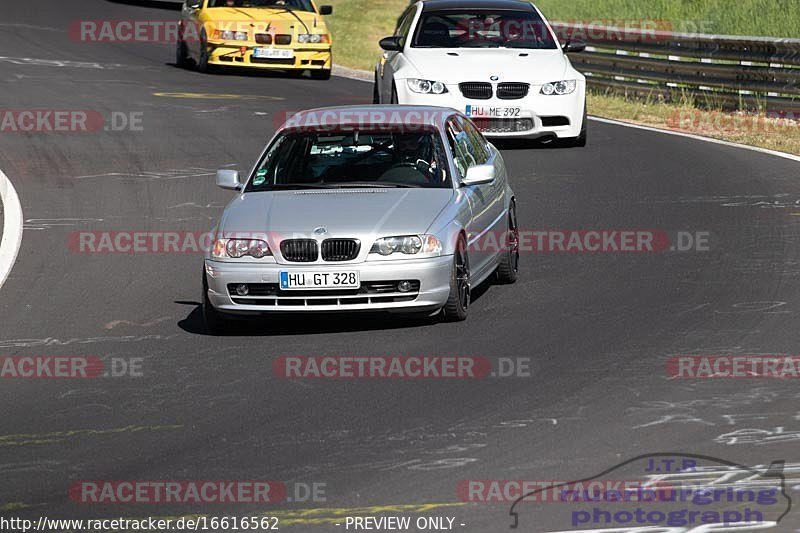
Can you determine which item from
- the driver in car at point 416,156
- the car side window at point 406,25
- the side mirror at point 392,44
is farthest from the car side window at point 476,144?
the car side window at point 406,25

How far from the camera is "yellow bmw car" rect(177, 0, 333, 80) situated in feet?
92.1

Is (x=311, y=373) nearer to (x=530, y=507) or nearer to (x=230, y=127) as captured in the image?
(x=530, y=507)

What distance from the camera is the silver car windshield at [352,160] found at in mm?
11633

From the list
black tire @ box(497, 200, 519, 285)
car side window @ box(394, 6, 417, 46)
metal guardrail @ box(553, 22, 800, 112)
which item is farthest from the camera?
metal guardrail @ box(553, 22, 800, 112)

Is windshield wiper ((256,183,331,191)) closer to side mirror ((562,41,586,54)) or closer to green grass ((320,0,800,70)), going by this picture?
side mirror ((562,41,586,54))

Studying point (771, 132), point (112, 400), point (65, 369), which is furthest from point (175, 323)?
point (771, 132)

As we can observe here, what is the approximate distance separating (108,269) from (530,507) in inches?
287

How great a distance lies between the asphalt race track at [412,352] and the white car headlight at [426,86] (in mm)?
1425

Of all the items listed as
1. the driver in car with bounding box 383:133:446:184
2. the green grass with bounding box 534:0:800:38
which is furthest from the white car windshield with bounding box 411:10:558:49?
the green grass with bounding box 534:0:800:38

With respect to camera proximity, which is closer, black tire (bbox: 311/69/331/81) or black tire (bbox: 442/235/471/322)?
black tire (bbox: 442/235/471/322)

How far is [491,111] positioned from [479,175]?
8.03 m

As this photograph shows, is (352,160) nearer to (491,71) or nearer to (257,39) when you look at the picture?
(491,71)

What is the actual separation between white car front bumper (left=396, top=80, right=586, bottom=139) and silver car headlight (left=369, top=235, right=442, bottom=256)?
8.67 meters

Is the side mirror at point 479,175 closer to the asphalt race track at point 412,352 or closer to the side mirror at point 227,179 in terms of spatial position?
the asphalt race track at point 412,352
